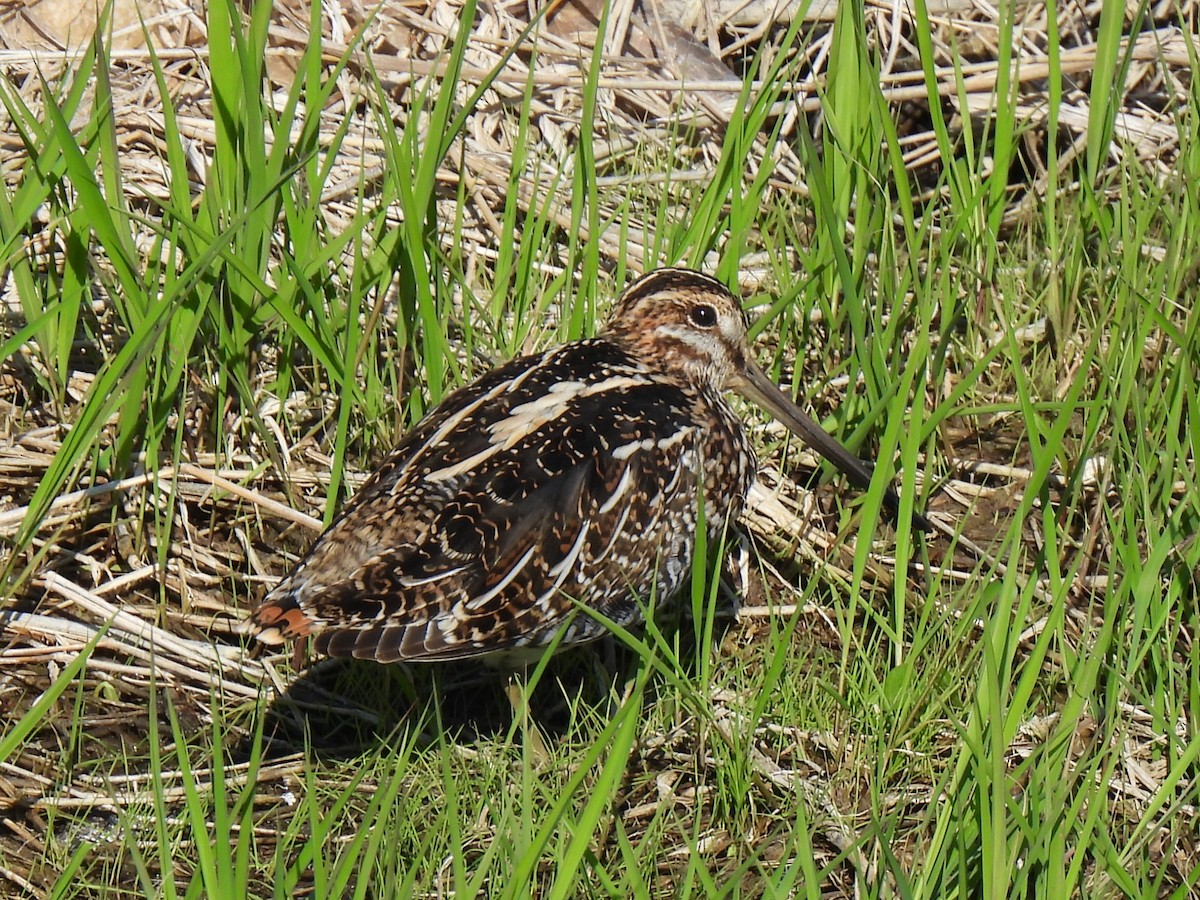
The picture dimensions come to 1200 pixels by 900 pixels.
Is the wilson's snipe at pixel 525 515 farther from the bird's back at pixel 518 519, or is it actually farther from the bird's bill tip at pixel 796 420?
the bird's bill tip at pixel 796 420

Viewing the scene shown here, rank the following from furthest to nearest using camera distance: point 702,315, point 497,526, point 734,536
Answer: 1. point 734,536
2. point 702,315
3. point 497,526

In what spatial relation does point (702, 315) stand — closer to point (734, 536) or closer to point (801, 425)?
point (801, 425)

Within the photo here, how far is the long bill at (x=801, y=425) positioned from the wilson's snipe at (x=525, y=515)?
0.62ft

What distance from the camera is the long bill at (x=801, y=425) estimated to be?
3.67 meters

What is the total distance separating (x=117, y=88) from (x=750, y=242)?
1.85 meters

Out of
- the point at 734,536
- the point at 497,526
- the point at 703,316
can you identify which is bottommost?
the point at 734,536

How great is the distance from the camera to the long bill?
3.67 m

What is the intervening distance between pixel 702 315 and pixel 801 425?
0.34 m

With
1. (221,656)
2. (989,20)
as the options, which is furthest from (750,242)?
(221,656)

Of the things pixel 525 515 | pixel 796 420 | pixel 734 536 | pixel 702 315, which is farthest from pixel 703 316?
pixel 525 515

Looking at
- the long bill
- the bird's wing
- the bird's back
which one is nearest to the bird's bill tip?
the long bill

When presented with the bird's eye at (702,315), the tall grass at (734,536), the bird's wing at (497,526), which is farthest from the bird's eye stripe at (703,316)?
the bird's wing at (497,526)

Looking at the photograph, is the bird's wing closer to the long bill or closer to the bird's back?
the bird's back

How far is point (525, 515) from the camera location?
3.07m
